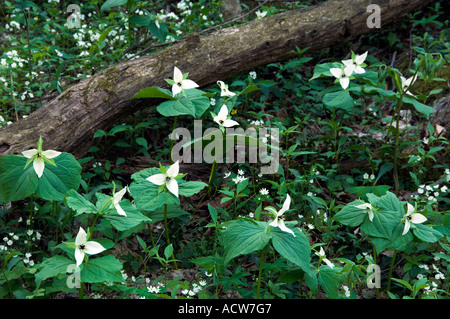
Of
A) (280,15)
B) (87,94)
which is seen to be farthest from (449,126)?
(87,94)

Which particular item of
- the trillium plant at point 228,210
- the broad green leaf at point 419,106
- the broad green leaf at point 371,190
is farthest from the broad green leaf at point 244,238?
the broad green leaf at point 419,106

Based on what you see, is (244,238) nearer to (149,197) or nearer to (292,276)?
(292,276)

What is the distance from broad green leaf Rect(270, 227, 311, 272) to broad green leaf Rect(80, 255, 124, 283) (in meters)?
0.75

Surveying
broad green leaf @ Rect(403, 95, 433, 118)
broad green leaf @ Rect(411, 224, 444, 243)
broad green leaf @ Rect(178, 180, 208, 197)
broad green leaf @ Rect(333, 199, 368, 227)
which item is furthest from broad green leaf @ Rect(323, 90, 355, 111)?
broad green leaf @ Rect(178, 180, 208, 197)

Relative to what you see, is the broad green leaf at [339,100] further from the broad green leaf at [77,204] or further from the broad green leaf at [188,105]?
the broad green leaf at [77,204]

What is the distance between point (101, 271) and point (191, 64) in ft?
6.88

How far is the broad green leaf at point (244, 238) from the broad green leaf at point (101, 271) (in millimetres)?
526

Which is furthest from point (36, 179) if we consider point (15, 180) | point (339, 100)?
point (339, 100)

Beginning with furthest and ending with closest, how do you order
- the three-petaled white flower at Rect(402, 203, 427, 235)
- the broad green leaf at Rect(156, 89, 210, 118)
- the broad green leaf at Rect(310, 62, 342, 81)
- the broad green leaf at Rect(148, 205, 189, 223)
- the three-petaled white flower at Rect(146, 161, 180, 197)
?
the broad green leaf at Rect(310, 62, 342, 81)
the broad green leaf at Rect(156, 89, 210, 118)
the broad green leaf at Rect(148, 205, 189, 223)
the three-petaled white flower at Rect(146, 161, 180, 197)
the three-petaled white flower at Rect(402, 203, 427, 235)

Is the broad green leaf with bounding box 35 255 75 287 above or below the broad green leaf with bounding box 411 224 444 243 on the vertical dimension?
above

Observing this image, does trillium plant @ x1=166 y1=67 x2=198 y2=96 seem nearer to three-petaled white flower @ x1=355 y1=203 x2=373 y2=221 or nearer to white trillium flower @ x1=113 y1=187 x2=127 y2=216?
white trillium flower @ x1=113 y1=187 x2=127 y2=216

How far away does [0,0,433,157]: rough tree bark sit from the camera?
3.02 metres
